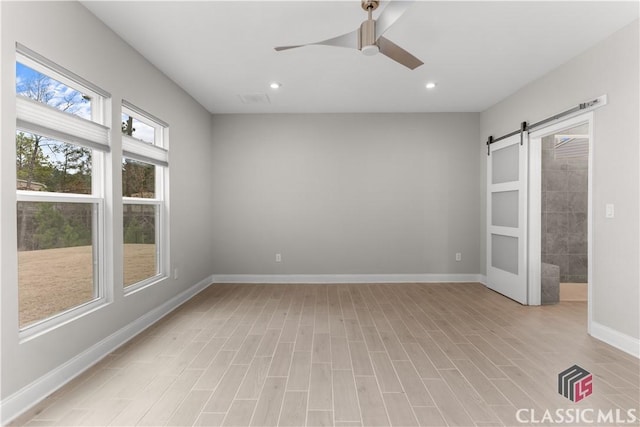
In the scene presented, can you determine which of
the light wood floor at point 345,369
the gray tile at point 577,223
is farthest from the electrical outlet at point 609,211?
the gray tile at point 577,223

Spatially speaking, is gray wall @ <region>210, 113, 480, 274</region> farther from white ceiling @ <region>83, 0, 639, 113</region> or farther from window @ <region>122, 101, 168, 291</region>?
window @ <region>122, 101, 168, 291</region>

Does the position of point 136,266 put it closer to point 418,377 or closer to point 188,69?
point 188,69

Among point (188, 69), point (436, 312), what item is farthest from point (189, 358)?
point (188, 69)

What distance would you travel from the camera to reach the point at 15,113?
6.27 ft

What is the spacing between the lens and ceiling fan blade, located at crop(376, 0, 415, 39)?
71.5 inches

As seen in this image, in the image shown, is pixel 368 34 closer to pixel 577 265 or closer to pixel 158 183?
pixel 158 183

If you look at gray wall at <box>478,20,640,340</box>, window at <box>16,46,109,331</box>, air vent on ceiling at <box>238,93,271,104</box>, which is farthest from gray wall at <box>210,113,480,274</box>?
window at <box>16,46,109,331</box>

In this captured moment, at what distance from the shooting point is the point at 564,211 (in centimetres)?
550

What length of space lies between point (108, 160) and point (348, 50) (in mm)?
2429

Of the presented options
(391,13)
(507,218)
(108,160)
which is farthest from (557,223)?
(108,160)

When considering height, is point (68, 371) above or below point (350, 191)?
below

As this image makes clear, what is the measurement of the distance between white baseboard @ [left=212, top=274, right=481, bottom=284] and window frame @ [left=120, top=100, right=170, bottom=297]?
162 centimetres

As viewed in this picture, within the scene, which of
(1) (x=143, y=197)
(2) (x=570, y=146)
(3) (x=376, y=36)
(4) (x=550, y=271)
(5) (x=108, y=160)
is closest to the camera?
(3) (x=376, y=36)

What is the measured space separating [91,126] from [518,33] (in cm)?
371
